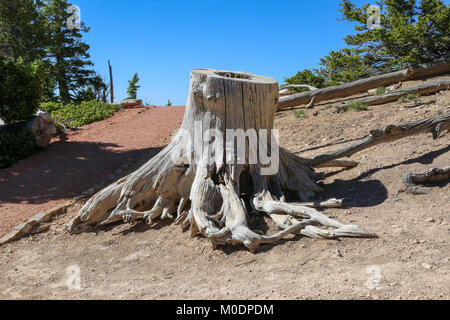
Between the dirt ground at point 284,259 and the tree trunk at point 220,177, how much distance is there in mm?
208

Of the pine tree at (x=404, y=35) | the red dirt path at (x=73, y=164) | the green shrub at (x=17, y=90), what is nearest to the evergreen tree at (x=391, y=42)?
the pine tree at (x=404, y=35)

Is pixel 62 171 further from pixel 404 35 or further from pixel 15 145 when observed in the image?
pixel 404 35

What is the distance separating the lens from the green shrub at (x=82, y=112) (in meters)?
12.7

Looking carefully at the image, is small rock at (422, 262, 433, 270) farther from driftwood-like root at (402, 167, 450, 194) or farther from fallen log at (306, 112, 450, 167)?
fallen log at (306, 112, 450, 167)

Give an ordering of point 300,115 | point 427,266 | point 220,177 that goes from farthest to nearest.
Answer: point 300,115 < point 220,177 < point 427,266

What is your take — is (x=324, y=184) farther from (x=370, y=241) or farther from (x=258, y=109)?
(x=370, y=241)

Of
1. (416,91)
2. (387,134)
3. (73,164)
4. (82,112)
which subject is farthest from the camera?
(82,112)

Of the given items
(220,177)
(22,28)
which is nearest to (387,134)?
(220,177)

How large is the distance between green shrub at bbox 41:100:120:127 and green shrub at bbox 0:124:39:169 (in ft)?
10.4

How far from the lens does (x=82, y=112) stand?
1351 centimetres

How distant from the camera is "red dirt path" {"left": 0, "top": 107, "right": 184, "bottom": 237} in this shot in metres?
6.14

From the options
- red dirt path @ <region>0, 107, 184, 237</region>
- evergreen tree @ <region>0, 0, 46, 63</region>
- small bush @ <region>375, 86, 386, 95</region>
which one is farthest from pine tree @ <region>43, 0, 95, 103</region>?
small bush @ <region>375, 86, 386, 95</region>

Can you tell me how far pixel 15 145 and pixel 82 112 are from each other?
4836 mm

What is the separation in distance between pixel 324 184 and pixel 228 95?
1.96m
